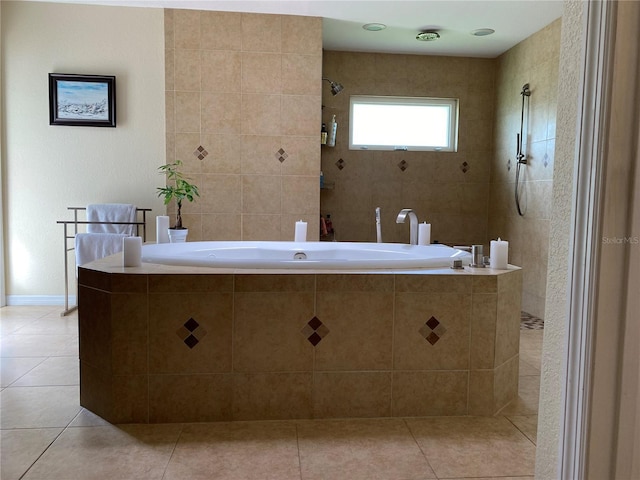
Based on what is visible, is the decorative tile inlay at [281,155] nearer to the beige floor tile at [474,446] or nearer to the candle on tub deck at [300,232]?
the candle on tub deck at [300,232]

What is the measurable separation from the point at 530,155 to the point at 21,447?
3.62 metres

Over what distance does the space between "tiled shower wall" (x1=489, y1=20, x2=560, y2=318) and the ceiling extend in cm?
19

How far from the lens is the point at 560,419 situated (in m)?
0.80

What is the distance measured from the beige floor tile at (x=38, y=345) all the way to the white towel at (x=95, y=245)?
0.64 metres

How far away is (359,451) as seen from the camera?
5.44 feet

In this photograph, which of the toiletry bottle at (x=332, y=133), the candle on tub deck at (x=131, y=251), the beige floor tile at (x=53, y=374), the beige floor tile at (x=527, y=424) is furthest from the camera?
the toiletry bottle at (x=332, y=133)

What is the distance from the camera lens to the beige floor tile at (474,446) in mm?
1557

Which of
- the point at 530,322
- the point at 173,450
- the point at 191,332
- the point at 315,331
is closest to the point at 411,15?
the point at 530,322

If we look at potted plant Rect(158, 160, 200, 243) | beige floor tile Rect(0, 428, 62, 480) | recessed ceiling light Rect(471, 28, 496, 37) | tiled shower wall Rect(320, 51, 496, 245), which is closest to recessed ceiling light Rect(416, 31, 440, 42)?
recessed ceiling light Rect(471, 28, 496, 37)

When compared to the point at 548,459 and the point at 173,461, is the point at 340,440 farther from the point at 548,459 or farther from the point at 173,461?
the point at 548,459

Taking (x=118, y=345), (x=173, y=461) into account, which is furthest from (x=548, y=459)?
(x=118, y=345)

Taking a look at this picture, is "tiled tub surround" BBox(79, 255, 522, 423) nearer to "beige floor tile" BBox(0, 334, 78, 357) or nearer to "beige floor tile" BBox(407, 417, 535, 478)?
"beige floor tile" BBox(407, 417, 535, 478)

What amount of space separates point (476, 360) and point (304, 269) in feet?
2.46

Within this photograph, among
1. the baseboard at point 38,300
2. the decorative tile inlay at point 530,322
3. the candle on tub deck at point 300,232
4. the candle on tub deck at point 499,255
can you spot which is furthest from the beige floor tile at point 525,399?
the baseboard at point 38,300
